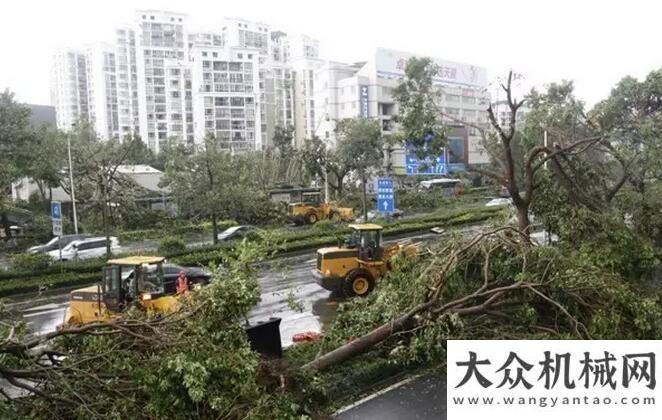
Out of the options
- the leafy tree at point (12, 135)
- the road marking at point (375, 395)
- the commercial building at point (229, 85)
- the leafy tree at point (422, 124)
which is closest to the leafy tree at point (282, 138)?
the commercial building at point (229, 85)

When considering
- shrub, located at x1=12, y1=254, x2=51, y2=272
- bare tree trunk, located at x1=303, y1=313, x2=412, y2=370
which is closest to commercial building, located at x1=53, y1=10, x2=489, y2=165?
shrub, located at x1=12, y1=254, x2=51, y2=272

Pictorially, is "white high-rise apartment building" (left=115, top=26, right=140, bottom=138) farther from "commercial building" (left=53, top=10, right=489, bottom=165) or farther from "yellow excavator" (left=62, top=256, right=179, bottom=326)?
"yellow excavator" (left=62, top=256, right=179, bottom=326)

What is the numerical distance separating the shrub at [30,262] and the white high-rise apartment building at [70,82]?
81.3m

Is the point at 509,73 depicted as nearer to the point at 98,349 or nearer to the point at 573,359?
the point at 573,359

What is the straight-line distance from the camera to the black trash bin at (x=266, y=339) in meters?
8.71

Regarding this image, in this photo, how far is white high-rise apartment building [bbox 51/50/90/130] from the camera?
93.0 metres

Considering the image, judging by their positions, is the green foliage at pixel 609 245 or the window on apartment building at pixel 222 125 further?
the window on apartment building at pixel 222 125

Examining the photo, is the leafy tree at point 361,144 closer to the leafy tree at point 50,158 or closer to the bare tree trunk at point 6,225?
the leafy tree at point 50,158

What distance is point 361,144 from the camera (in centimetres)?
3189

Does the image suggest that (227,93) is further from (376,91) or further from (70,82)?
(70,82)

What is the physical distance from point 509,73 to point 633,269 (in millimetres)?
4105

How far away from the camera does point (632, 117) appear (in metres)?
15.4

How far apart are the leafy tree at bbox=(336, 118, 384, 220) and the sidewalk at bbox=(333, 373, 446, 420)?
2328cm

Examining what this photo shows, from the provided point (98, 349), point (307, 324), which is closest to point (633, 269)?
point (307, 324)
